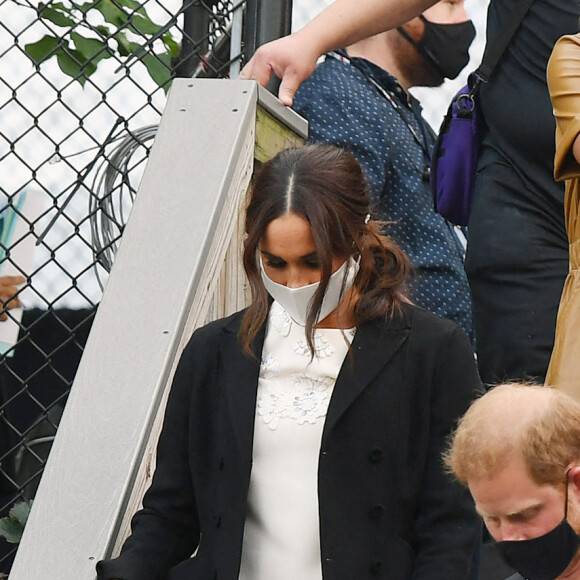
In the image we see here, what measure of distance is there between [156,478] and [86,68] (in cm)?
164

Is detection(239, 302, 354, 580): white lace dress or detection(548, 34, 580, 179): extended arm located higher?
detection(548, 34, 580, 179): extended arm

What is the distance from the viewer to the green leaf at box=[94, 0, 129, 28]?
12.9ft

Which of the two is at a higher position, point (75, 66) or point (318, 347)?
point (75, 66)

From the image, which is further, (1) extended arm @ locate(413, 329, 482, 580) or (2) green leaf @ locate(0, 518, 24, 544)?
(2) green leaf @ locate(0, 518, 24, 544)

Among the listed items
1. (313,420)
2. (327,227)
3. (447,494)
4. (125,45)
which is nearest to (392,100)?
(125,45)

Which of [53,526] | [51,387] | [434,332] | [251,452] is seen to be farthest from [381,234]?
[51,387]

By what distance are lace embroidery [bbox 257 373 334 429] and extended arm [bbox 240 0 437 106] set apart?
0.86 m

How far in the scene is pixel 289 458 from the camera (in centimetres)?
264

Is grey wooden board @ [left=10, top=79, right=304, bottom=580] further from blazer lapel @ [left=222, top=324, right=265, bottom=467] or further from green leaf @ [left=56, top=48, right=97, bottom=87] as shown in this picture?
green leaf @ [left=56, top=48, right=97, bottom=87]

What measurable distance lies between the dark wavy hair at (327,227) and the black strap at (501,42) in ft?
1.39

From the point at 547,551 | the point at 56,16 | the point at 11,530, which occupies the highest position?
the point at 56,16

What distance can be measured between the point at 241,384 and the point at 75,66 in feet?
5.30

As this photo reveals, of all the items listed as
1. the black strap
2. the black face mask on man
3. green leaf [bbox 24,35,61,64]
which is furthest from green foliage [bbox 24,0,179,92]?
the black face mask on man

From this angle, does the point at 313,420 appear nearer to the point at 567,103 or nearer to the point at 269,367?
the point at 269,367
